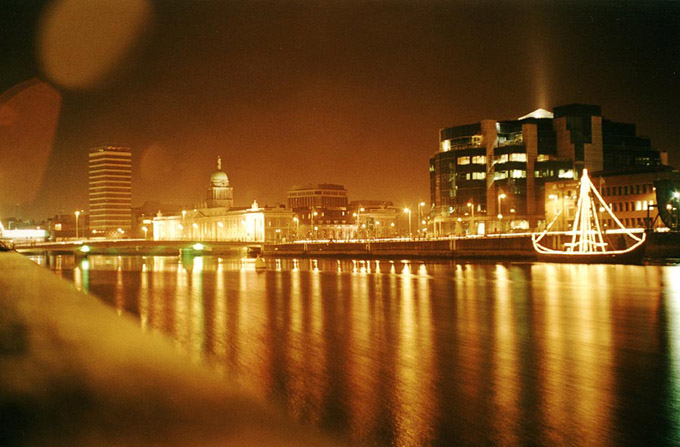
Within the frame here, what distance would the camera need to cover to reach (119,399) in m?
12.2

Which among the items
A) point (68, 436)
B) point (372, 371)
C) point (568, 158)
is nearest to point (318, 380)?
point (372, 371)

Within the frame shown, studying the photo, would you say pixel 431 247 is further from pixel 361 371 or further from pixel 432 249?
pixel 361 371

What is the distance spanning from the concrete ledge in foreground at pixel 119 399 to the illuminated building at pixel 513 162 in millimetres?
119431

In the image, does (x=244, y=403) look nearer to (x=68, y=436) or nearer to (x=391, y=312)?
(x=68, y=436)

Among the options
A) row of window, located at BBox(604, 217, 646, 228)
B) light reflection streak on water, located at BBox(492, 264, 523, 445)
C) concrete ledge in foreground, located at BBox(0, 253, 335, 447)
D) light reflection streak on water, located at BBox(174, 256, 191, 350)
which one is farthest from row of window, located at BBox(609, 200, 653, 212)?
concrete ledge in foreground, located at BBox(0, 253, 335, 447)

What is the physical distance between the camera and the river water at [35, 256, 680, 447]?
10.8m

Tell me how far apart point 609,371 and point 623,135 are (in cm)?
14796

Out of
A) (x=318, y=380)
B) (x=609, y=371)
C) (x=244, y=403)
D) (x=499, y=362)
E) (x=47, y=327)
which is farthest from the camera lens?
(x=47, y=327)

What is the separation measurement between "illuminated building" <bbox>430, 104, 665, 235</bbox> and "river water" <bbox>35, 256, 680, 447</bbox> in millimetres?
103954

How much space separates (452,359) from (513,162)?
126 meters

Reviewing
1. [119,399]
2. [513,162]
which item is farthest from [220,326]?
[513,162]

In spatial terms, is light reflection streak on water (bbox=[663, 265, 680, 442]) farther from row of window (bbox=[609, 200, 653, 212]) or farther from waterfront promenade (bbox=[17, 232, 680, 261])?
row of window (bbox=[609, 200, 653, 212])

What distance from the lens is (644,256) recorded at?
69.1 m

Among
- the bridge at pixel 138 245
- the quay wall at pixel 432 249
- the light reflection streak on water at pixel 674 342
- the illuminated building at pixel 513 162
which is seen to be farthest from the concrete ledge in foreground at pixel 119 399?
the illuminated building at pixel 513 162
